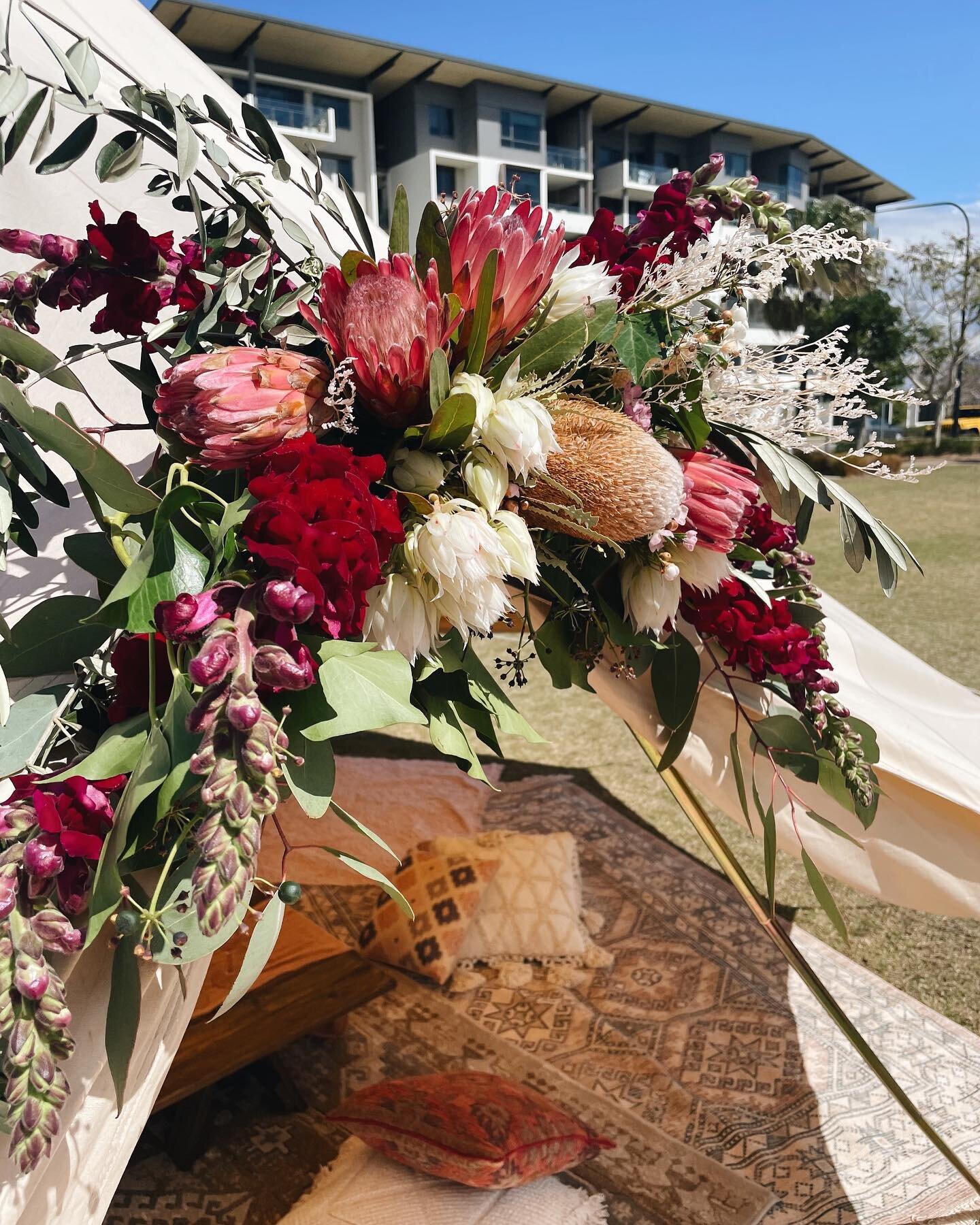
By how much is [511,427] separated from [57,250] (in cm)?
49

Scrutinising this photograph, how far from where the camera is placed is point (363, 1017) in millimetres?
2832

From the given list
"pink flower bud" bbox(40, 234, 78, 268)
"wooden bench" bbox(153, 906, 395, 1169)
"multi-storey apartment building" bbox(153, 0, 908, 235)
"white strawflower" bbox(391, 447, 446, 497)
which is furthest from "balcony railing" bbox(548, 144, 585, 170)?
"white strawflower" bbox(391, 447, 446, 497)

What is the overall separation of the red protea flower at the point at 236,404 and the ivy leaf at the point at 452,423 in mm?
110

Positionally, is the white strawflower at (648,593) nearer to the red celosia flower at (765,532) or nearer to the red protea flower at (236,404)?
the red celosia flower at (765,532)

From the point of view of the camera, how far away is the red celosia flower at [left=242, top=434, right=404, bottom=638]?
2.20 ft

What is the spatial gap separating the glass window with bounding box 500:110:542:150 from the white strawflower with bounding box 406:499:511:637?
31597 millimetres

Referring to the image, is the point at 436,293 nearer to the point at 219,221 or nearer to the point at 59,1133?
the point at 219,221

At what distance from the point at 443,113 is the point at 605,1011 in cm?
3029

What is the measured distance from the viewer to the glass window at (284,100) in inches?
1011

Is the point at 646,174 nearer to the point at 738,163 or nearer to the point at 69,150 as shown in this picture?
the point at 738,163

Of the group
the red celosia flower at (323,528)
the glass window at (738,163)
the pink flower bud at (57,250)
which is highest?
the glass window at (738,163)

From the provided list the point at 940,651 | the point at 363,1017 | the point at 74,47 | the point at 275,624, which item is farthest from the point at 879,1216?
the point at 940,651

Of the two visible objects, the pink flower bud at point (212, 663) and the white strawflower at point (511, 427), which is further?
the white strawflower at point (511, 427)

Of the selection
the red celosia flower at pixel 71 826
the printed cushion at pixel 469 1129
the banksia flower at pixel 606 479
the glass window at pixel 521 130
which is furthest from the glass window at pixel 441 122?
the red celosia flower at pixel 71 826
